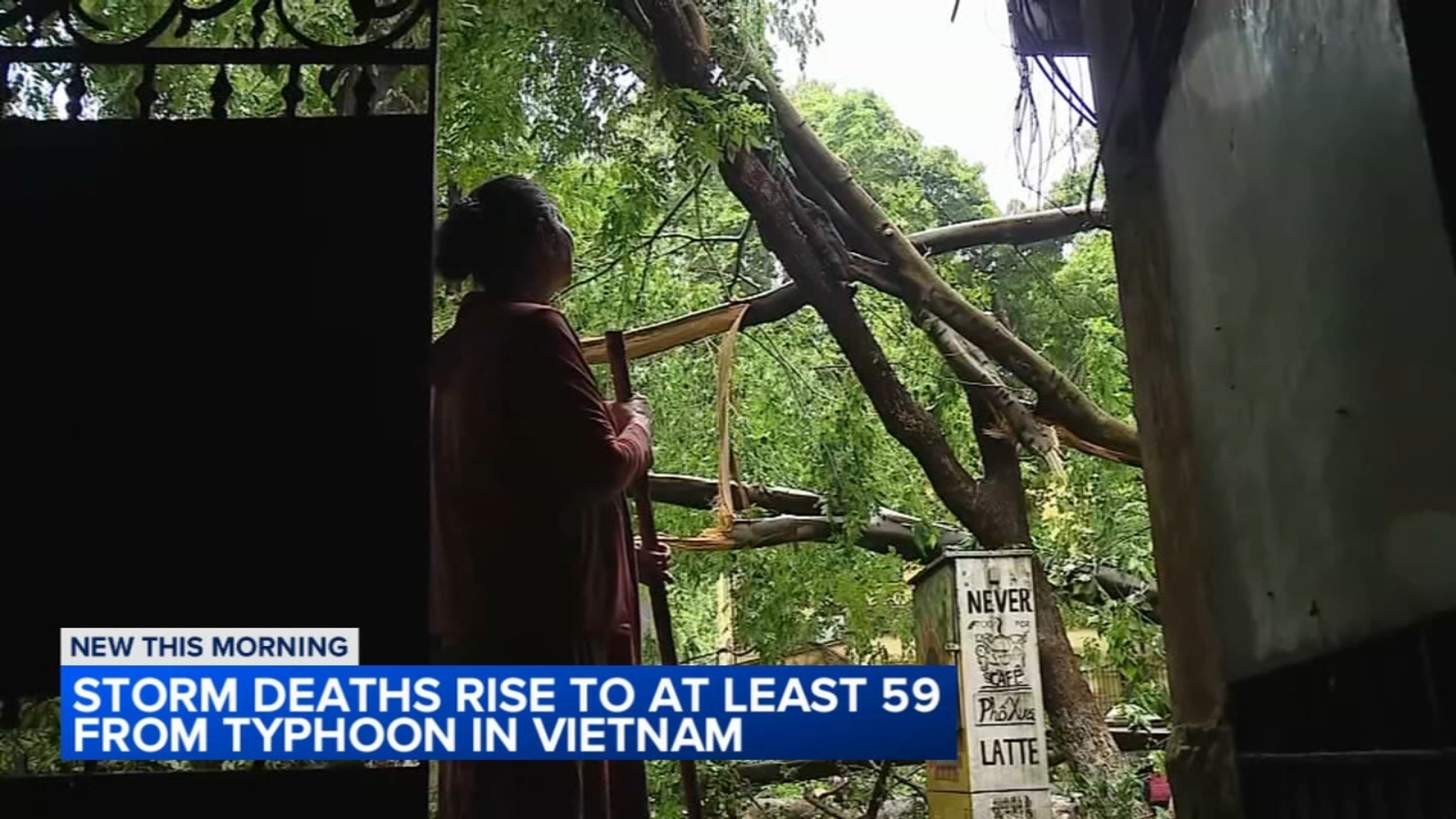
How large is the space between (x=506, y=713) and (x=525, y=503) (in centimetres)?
30

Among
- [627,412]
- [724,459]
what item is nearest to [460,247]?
[627,412]

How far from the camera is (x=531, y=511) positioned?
5.74 feet

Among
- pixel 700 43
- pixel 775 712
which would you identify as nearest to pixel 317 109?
pixel 700 43

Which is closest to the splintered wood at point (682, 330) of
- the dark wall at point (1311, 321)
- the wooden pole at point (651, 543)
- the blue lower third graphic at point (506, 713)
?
the wooden pole at point (651, 543)

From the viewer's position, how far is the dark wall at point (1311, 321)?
891 mm

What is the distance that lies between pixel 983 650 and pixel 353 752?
1.36 meters

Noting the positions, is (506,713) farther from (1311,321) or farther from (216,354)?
(1311,321)

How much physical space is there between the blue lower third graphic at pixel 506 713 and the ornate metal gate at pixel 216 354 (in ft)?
0.43

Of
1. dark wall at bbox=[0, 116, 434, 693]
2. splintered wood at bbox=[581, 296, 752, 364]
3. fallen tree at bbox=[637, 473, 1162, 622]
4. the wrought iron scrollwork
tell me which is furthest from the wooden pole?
fallen tree at bbox=[637, 473, 1162, 622]

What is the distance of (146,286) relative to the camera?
1334mm

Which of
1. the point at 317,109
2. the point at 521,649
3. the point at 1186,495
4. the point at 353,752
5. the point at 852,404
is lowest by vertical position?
the point at 353,752

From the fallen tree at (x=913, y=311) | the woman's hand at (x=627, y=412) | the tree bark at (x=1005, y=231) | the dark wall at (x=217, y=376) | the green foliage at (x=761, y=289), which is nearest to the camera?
the dark wall at (x=217, y=376)

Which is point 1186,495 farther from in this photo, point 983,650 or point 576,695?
point 983,650

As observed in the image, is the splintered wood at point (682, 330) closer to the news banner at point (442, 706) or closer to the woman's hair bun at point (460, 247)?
the woman's hair bun at point (460, 247)
